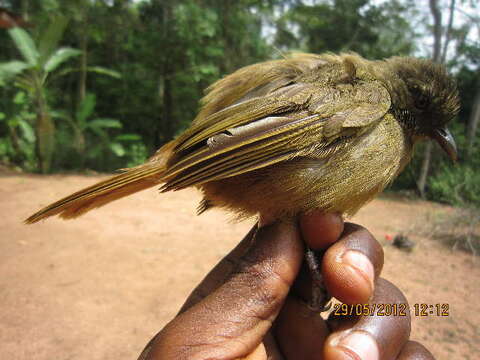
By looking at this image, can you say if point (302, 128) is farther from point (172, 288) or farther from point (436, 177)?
point (436, 177)

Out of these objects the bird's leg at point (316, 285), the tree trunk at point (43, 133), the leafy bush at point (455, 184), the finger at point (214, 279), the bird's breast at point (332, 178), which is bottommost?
the leafy bush at point (455, 184)

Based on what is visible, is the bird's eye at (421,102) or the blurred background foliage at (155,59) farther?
the blurred background foliage at (155,59)

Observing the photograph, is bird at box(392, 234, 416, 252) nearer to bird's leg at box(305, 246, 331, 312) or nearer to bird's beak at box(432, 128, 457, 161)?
bird's beak at box(432, 128, 457, 161)

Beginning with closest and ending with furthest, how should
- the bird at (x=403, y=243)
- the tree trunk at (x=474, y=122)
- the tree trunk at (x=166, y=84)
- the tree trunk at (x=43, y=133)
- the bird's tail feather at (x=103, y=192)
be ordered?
the bird's tail feather at (x=103, y=192), the bird at (x=403, y=243), the tree trunk at (x=43, y=133), the tree trunk at (x=474, y=122), the tree trunk at (x=166, y=84)

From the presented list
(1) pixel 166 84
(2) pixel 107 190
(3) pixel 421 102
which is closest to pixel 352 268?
(3) pixel 421 102

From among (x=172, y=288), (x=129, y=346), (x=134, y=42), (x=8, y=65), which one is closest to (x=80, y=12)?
(x=134, y=42)

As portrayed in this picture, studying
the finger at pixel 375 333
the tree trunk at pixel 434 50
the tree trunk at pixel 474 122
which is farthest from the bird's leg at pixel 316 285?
the tree trunk at pixel 474 122

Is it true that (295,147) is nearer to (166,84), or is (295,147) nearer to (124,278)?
(124,278)
